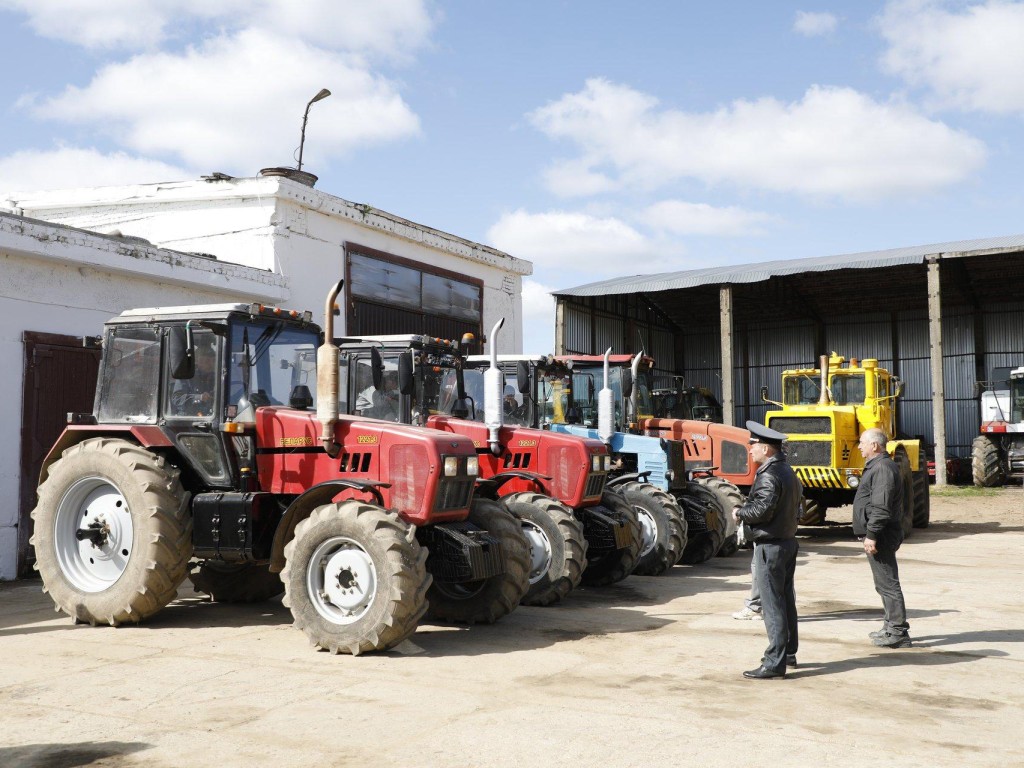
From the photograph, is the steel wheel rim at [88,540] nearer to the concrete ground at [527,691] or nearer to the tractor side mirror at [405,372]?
the concrete ground at [527,691]

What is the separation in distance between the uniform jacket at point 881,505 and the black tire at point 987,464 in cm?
1952

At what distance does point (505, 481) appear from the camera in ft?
33.0

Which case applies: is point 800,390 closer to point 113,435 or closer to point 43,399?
point 43,399

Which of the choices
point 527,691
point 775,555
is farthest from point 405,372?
point 775,555

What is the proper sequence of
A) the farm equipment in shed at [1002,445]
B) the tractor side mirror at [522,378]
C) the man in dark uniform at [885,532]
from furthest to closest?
the farm equipment in shed at [1002,445], the tractor side mirror at [522,378], the man in dark uniform at [885,532]

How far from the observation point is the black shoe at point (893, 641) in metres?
7.61

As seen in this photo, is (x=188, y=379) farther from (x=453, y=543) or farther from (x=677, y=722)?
(x=677, y=722)

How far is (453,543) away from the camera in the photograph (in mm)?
7473

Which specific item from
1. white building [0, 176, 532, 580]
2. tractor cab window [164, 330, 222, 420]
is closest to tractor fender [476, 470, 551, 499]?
tractor cab window [164, 330, 222, 420]

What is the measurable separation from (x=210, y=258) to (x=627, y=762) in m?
10.6

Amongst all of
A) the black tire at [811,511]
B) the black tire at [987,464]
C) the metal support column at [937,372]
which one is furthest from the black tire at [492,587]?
the black tire at [987,464]

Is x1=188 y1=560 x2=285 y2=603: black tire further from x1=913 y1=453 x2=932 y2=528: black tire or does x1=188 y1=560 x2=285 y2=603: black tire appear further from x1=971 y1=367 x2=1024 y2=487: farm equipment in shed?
x1=971 y1=367 x2=1024 y2=487: farm equipment in shed

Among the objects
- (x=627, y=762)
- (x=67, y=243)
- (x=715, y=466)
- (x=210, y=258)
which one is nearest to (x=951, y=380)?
(x=715, y=466)

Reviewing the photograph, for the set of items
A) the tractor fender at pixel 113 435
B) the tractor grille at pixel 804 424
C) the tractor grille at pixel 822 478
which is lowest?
the tractor grille at pixel 822 478
